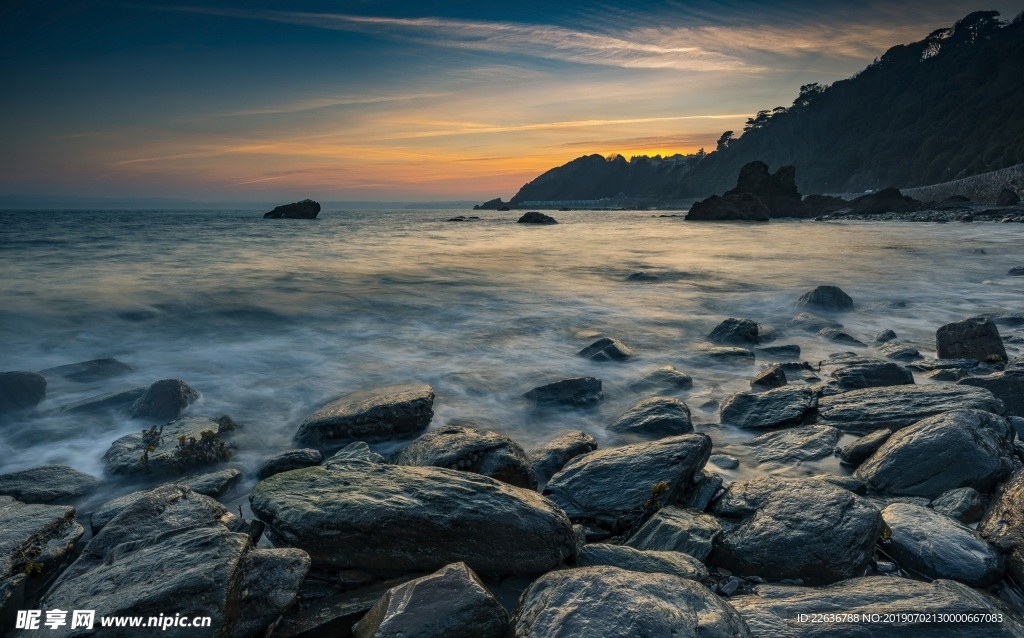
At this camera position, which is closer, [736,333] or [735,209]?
[736,333]

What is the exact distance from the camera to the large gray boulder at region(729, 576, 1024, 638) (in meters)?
2.60

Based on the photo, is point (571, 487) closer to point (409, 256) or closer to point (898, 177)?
point (409, 256)

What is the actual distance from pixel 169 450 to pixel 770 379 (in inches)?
255

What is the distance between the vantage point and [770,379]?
684 cm

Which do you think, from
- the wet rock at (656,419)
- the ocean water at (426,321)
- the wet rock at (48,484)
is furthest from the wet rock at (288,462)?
the wet rock at (656,419)

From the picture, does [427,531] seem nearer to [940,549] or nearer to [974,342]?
[940,549]

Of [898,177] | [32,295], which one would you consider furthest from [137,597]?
[898,177]

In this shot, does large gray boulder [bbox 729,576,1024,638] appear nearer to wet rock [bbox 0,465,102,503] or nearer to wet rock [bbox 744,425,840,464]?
wet rock [bbox 744,425,840,464]

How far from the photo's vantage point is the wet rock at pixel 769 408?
18.6 ft

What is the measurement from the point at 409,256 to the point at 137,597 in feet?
77.4

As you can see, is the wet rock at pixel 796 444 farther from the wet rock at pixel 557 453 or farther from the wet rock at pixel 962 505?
the wet rock at pixel 557 453

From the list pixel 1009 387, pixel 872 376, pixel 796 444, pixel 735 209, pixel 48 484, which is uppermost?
pixel 735 209

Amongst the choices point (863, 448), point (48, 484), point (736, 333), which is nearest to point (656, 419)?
point (863, 448)

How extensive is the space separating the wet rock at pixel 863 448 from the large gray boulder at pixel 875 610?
193 cm
